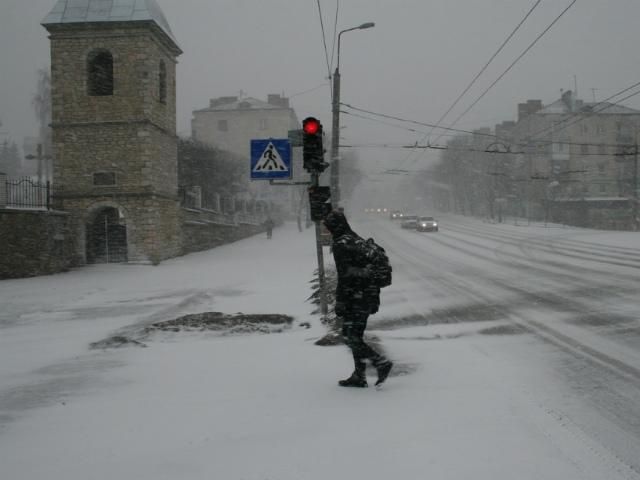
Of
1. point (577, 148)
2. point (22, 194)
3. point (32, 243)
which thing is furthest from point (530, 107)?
point (32, 243)

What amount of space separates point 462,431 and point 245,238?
35961 millimetres

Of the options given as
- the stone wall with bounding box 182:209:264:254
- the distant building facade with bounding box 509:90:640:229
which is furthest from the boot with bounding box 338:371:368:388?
the distant building facade with bounding box 509:90:640:229

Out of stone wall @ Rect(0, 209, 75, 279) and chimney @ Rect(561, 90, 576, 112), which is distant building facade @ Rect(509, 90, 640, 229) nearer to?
chimney @ Rect(561, 90, 576, 112)

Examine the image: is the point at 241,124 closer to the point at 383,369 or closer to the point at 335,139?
the point at 335,139

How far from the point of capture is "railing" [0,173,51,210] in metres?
17.8

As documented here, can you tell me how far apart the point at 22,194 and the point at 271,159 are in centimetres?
1358

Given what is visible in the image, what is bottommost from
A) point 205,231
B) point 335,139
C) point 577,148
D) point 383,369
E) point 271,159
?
point 383,369

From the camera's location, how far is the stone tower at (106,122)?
71.9 feet

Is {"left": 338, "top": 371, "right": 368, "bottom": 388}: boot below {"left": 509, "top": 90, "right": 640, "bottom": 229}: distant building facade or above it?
below

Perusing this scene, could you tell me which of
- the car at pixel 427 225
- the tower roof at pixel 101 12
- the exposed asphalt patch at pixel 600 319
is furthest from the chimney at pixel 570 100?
the exposed asphalt patch at pixel 600 319

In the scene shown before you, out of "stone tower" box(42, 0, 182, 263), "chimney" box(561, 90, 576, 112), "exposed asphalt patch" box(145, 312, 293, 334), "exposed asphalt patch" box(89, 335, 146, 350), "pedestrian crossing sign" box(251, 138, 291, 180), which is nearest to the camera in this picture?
"exposed asphalt patch" box(89, 335, 146, 350)

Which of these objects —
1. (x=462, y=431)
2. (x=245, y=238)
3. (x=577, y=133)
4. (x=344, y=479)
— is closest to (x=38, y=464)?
(x=344, y=479)

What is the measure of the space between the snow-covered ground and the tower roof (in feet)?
53.4

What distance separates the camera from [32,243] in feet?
60.9
